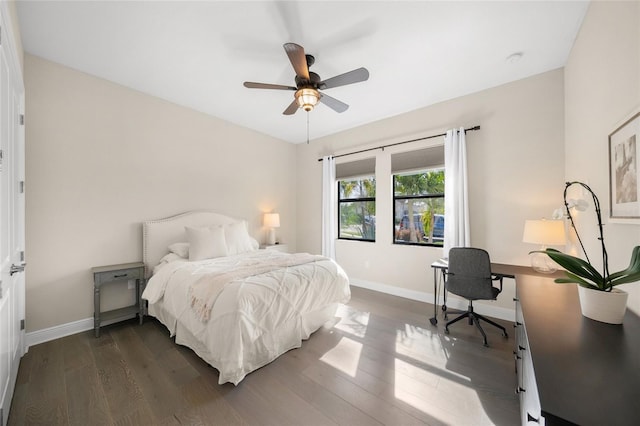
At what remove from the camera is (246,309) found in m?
1.91

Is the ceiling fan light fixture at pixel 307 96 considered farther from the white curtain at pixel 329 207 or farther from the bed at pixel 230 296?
the white curtain at pixel 329 207

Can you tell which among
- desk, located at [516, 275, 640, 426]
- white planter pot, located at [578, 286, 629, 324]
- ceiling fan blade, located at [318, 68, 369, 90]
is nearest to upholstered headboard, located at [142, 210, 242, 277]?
ceiling fan blade, located at [318, 68, 369, 90]

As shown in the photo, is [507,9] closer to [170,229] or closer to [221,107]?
[221,107]

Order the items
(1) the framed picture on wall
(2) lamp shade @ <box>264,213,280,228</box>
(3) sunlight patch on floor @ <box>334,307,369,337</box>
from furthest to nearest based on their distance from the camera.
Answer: (2) lamp shade @ <box>264,213,280,228</box> → (3) sunlight patch on floor @ <box>334,307,369,337</box> → (1) the framed picture on wall

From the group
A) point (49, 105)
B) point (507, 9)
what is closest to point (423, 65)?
point (507, 9)

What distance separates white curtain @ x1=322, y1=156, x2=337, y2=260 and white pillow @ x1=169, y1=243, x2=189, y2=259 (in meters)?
2.37

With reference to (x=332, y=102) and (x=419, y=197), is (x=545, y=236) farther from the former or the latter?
(x=332, y=102)

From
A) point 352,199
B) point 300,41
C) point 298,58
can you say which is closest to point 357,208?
point 352,199

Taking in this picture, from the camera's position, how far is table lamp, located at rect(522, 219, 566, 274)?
2.37m

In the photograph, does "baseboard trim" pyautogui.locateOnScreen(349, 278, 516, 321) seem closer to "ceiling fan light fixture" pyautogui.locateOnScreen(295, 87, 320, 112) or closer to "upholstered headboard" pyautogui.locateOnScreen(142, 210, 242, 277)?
"upholstered headboard" pyautogui.locateOnScreen(142, 210, 242, 277)

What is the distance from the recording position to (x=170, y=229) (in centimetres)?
334

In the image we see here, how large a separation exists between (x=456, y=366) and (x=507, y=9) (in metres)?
2.94

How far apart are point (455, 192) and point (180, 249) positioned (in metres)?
3.73

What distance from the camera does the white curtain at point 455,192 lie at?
323 cm
